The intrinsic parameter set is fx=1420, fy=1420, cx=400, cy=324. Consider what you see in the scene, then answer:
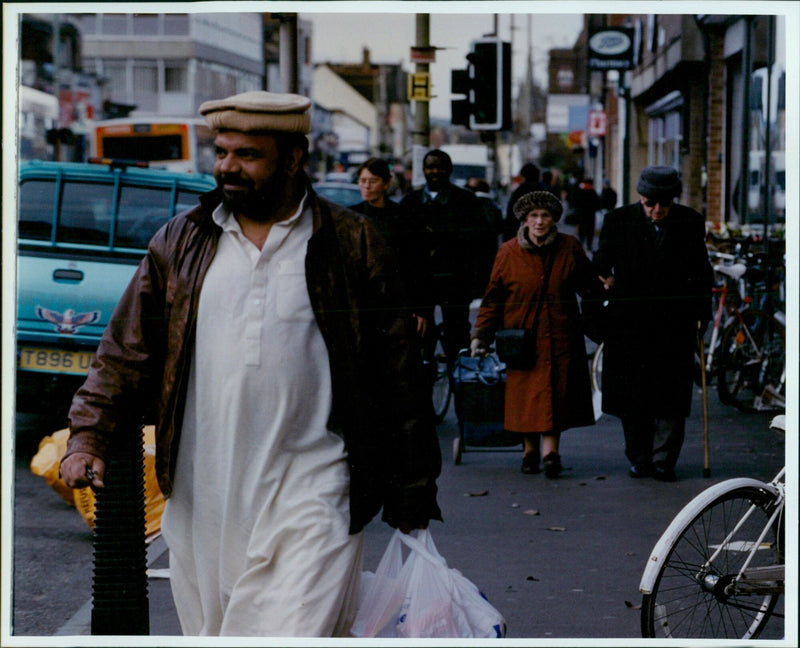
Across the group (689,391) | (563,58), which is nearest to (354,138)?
(563,58)

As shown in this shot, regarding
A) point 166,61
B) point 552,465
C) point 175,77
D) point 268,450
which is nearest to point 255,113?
point 268,450

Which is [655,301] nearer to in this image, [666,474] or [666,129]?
[666,474]

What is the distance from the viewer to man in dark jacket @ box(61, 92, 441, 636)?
385 cm

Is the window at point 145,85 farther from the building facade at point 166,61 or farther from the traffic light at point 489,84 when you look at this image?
the traffic light at point 489,84

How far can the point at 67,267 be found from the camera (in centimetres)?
916

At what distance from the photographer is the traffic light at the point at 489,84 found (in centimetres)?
1336

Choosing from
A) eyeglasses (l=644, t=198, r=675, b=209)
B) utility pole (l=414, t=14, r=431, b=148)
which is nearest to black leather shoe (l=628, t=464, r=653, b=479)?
eyeglasses (l=644, t=198, r=675, b=209)

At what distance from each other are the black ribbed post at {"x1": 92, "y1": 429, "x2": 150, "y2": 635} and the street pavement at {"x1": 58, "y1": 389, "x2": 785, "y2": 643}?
3.94 ft

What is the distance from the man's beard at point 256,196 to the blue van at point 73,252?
499 cm

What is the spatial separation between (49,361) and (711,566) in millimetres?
5307

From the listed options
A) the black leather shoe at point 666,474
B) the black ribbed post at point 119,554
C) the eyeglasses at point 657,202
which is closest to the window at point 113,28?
the eyeglasses at point 657,202

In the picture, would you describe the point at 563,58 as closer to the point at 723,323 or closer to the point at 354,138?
the point at 354,138

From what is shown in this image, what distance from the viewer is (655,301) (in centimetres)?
838

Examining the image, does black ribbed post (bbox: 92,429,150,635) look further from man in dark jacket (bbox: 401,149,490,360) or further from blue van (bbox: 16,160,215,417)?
man in dark jacket (bbox: 401,149,490,360)
